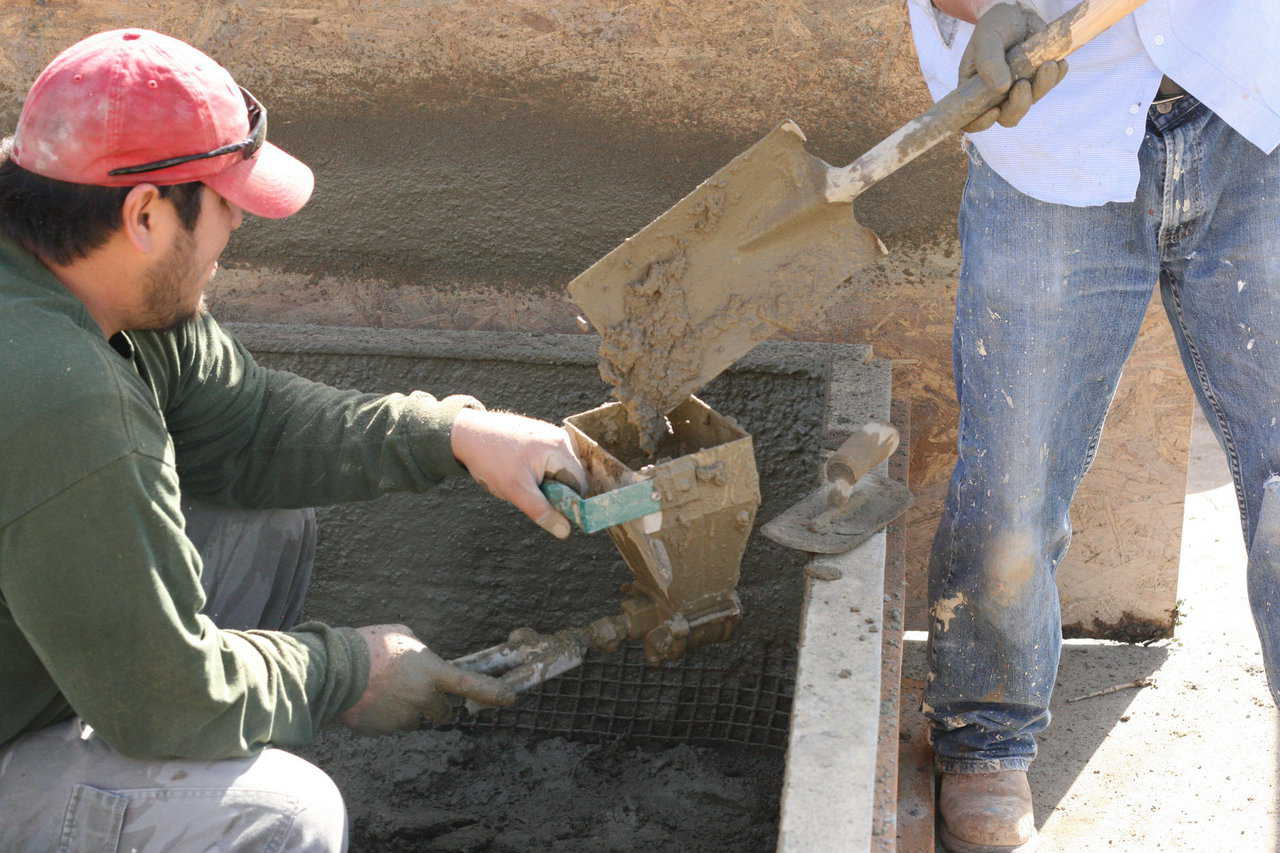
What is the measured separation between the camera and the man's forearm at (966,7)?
2287 millimetres

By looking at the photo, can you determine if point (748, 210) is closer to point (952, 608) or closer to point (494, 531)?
point (952, 608)

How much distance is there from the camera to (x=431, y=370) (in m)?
3.42

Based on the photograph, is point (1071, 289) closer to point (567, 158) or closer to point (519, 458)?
point (519, 458)

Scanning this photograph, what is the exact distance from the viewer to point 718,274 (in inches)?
100

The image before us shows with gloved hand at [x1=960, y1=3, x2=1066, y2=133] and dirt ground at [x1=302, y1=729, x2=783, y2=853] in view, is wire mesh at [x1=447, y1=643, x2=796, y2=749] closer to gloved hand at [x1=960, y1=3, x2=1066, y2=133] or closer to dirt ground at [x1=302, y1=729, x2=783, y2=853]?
dirt ground at [x1=302, y1=729, x2=783, y2=853]

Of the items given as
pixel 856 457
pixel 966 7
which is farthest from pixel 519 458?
pixel 966 7

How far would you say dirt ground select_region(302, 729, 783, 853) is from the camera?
8.71 feet

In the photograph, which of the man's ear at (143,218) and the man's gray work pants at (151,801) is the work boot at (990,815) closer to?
the man's gray work pants at (151,801)

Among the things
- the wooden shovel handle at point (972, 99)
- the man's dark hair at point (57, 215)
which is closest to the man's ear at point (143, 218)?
the man's dark hair at point (57, 215)

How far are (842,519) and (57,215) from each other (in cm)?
163

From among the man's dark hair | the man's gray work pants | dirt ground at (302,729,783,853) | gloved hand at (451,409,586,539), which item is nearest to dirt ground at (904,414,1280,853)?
dirt ground at (302,729,783,853)

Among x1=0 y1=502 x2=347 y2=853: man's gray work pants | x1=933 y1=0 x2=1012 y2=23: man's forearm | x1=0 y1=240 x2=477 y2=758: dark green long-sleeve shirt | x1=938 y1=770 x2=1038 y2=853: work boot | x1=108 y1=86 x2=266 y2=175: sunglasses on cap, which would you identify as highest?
x1=933 y1=0 x2=1012 y2=23: man's forearm

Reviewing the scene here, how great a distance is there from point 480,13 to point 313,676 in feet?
6.92

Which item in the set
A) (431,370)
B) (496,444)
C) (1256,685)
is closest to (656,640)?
(496,444)
